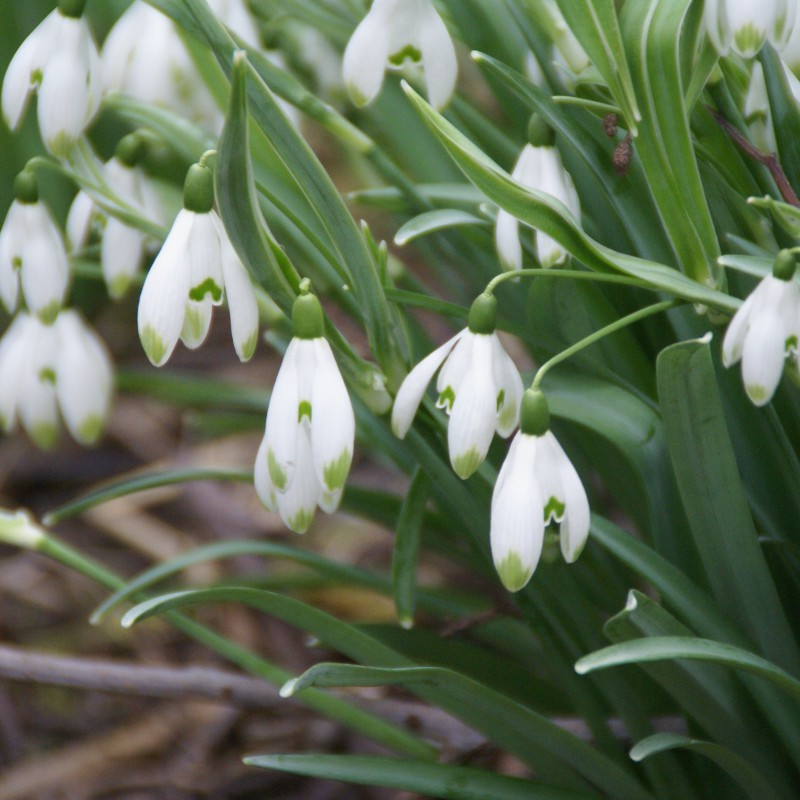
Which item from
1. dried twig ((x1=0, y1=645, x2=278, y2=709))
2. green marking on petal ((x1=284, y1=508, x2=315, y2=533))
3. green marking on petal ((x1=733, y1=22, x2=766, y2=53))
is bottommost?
dried twig ((x1=0, y1=645, x2=278, y2=709))

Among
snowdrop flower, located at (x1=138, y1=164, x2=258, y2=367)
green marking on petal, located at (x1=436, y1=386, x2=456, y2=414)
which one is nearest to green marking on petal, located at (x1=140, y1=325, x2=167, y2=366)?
snowdrop flower, located at (x1=138, y1=164, x2=258, y2=367)

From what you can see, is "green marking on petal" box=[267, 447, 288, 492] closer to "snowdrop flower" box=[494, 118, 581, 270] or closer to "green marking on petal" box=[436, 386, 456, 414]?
"green marking on petal" box=[436, 386, 456, 414]

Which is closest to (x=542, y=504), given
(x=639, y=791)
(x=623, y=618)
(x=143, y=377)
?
(x=623, y=618)

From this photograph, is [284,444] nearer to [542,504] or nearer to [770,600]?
[542,504]

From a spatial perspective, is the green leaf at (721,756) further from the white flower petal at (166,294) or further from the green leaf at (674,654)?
the white flower petal at (166,294)

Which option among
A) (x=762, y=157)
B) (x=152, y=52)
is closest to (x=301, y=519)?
(x=762, y=157)

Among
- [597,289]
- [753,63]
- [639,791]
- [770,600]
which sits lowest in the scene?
[639,791]
